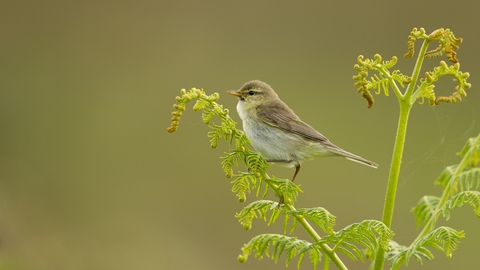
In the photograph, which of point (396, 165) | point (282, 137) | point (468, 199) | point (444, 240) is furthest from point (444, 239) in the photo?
point (282, 137)

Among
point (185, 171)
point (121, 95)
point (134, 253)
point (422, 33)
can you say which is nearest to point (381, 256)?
point (422, 33)

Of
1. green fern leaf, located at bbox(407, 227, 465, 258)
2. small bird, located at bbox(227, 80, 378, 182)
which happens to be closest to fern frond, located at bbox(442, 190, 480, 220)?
green fern leaf, located at bbox(407, 227, 465, 258)

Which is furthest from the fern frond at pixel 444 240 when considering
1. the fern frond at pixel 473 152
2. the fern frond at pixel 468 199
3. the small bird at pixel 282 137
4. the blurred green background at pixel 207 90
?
the blurred green background at pixel 207 90

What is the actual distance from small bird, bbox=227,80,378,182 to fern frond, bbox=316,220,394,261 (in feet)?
4.81

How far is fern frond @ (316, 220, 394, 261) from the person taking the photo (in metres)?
2.09

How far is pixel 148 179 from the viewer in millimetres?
7488

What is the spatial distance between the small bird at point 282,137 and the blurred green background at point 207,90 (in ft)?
8.82

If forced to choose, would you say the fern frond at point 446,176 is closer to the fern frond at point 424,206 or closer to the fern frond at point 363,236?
the fern frond at point 424,206

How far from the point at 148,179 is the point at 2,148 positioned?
2.07m

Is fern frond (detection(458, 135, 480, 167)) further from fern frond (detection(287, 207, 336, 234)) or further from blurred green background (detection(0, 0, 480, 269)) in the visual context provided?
blurred green background (detection(0, 0, 480, 269))

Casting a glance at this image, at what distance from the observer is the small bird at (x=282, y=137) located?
382 centimetres

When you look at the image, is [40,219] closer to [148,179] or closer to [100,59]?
[148,179]

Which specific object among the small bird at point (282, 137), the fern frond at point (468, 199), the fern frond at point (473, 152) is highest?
the small bird at point (282, 137)

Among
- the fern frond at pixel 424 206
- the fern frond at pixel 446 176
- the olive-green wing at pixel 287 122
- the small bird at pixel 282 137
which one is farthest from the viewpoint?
the olive-green wing at pixel 287 122
